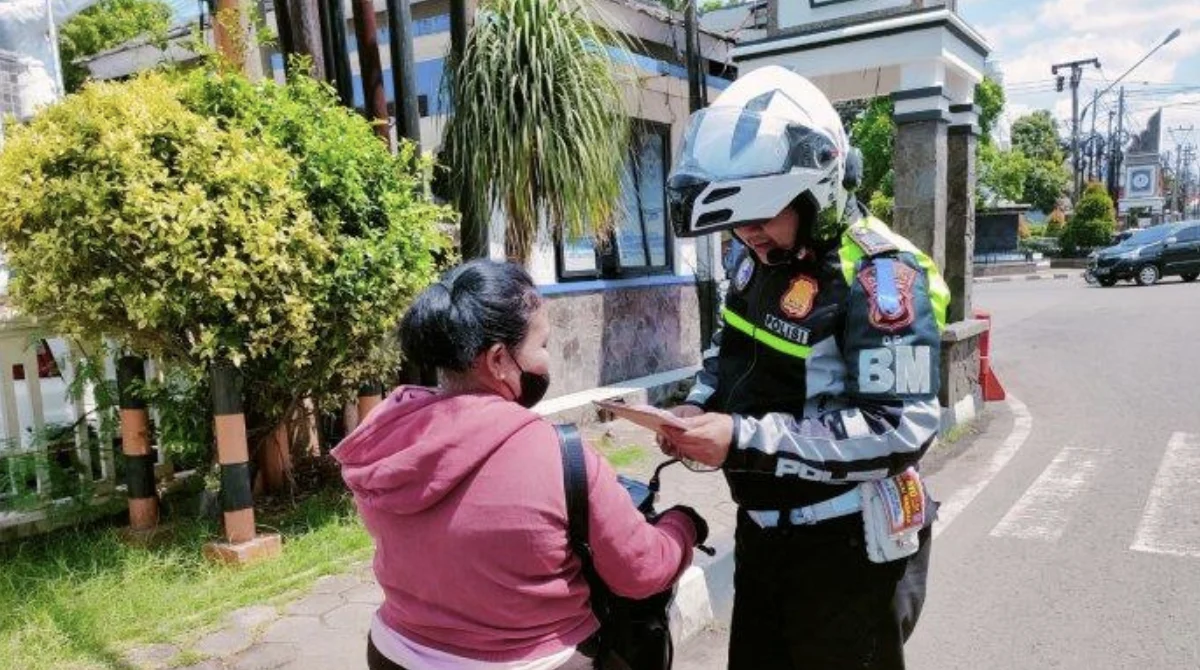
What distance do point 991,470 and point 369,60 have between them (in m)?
4.91

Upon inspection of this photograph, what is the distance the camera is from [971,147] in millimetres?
7758

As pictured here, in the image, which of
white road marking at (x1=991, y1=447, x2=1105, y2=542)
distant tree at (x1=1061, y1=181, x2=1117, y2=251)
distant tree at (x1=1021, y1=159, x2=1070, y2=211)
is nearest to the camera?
white road marking at (x1=991, y1=447, x2=1105, y2=542)

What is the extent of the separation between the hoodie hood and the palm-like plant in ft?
12.5

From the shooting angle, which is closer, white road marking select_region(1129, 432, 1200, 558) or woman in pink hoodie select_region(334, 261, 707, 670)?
woman in pink hoodie select_region(334, 261, 707, 670)

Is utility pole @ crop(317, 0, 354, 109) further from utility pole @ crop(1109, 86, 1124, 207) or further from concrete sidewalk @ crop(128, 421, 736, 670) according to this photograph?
utility pole @ crop(1109, 86, 1124, 207)

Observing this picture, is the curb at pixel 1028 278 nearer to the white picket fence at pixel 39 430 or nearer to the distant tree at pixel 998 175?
the distant tree at pixel 998 175

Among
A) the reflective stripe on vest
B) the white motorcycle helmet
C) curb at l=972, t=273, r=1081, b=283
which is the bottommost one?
curb at l=972, t=273, r=1081, b=283

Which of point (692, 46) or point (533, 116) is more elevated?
point (692, 46)

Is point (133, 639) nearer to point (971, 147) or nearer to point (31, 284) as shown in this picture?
point (31, 284)

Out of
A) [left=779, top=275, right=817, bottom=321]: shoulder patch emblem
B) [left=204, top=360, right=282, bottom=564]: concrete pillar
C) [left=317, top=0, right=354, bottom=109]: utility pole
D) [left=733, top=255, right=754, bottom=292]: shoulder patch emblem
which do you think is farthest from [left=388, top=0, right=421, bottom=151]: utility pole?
[left=779, top=275, right=817, bottom=321]: shoulder patch emblem

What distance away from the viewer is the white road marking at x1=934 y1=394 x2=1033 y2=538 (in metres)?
5.18

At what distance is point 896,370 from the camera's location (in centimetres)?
167

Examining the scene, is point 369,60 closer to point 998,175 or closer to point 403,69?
point 403,69

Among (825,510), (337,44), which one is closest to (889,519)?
(825,510)
